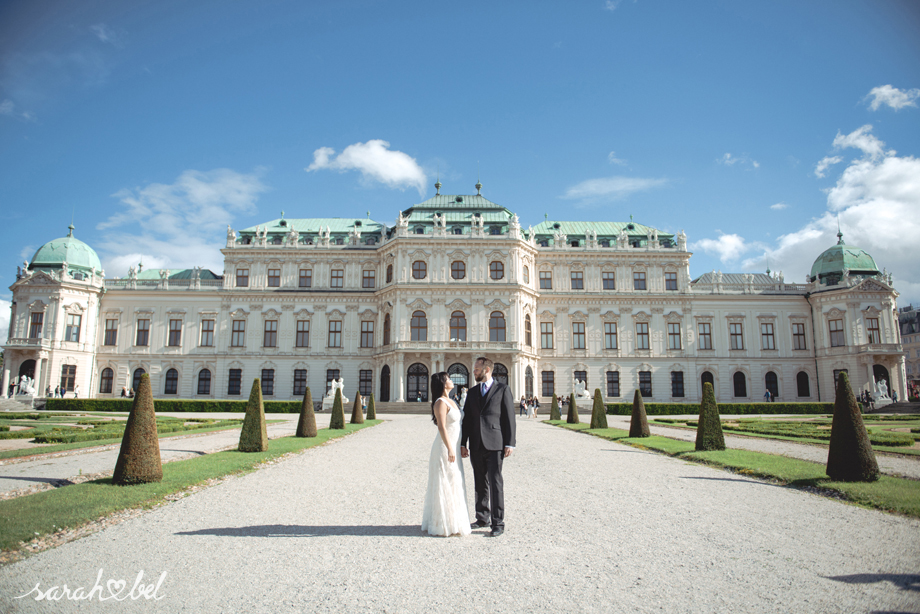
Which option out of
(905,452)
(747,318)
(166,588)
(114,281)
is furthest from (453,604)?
(114,281)

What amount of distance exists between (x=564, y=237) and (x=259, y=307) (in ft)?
A: 84.2

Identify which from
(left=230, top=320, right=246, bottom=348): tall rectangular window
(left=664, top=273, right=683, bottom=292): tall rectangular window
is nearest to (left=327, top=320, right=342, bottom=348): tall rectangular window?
(left=230, top=320, right=246, bottom=348): tall rectangular window

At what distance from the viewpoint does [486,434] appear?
22.7 feet

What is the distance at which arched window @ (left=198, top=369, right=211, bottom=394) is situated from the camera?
45.9m

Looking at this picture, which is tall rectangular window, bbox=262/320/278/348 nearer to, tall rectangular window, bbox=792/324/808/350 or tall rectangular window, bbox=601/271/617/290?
tall rectangular window, bbox=601/271/617/290

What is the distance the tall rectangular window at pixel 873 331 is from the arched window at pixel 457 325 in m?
31.0

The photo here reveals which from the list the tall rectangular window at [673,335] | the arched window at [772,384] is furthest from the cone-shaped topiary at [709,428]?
the arched window at [772,384]

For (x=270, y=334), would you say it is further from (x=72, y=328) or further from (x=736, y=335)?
(x=736, y=335)

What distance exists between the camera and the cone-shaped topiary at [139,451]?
9227mm

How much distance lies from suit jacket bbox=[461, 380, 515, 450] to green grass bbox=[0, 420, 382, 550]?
4.79 metres

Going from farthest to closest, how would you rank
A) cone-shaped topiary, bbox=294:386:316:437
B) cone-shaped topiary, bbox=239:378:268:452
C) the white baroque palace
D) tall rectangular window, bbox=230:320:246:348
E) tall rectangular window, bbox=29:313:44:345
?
tall rectangular window, bbox=230:320:246:348 < the white baroque palace < tall rectangular window, bbox=29:313:44:345 < cone-shaped topiary, bbox=294:386:316:437 < cone-shaped topiary, bbox=239:378:268:452

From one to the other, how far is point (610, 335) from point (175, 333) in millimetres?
35359

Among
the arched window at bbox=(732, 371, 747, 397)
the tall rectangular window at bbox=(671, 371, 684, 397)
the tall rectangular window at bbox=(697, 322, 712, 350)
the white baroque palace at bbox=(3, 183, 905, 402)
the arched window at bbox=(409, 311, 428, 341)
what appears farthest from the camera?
the tall rectangular window at bbox=(697, 322, 712, 350)

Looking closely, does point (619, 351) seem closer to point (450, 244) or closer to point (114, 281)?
point (450, 244)
